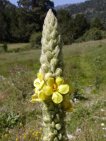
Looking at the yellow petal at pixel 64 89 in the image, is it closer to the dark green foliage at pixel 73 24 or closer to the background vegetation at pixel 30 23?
the dark green foliage at pixel 73 24

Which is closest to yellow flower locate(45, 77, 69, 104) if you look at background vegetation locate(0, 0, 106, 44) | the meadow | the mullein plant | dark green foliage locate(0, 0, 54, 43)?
the mullein plant

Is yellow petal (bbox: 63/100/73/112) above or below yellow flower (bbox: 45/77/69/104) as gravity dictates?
below

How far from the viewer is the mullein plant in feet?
8.25

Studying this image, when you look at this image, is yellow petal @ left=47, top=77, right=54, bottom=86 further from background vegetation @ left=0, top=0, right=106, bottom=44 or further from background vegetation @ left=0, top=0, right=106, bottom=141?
background vegetation @ left=0, top=0, right=106, bottom=44

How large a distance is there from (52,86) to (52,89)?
16mm

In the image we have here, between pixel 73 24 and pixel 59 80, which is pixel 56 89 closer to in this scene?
pixel 59 80

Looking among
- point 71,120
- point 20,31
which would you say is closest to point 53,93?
point 71,120

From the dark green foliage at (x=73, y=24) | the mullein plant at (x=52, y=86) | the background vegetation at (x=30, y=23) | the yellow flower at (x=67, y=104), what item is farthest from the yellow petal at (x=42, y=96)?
the background vegetation at (x=30, y=23)

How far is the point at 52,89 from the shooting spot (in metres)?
2.69

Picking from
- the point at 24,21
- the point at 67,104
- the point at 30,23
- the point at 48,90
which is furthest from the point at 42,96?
the point at 24,21

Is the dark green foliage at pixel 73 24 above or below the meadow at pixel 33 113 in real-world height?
below

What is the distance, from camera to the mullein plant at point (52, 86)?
8.25 ft

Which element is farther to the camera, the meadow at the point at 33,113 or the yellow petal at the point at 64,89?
the meadow at the point at 33,113

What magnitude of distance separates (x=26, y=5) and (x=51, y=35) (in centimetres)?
9402
